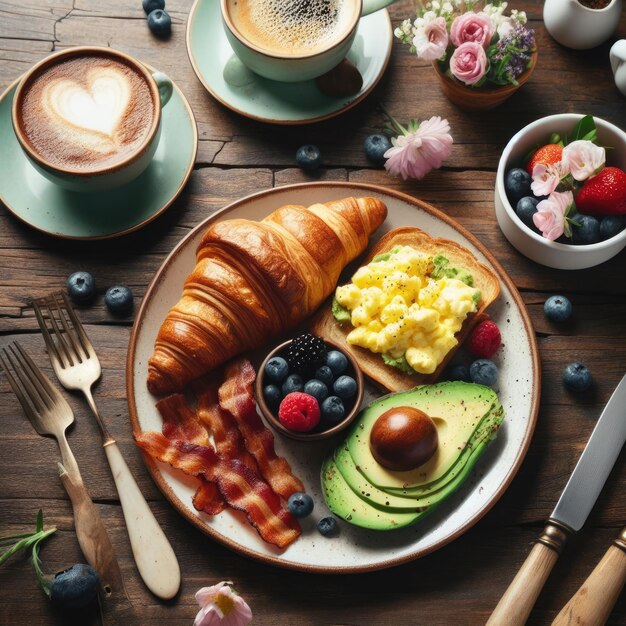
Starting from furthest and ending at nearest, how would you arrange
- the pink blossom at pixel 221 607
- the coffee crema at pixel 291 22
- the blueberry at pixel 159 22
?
the blueberry at pixel 159 22, the coffee crema at pixel 291 22, the pink blossom at pixel 221 607

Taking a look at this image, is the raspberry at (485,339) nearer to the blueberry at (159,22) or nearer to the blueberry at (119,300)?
the blueberry at (119,300)

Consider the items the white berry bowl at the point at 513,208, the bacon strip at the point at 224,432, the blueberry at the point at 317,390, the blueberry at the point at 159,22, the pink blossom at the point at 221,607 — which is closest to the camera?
the pink blossom at the point at 221,607

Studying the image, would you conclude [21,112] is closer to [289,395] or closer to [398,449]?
[289,395]

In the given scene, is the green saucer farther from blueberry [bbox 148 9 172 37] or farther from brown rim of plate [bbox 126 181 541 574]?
blueberry [bbox 148 9 172 37]

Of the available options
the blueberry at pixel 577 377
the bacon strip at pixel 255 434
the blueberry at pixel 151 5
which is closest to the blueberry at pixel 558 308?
the blueberry at pixel 577 377

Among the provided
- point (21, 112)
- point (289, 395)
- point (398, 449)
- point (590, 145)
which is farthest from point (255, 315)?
point (590, 145)

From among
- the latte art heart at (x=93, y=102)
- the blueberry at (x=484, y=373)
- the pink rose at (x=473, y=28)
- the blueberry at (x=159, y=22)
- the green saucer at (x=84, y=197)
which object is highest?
the pink rose at (x=473, y=28)
